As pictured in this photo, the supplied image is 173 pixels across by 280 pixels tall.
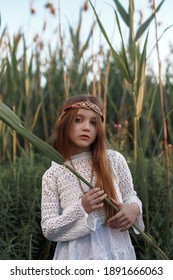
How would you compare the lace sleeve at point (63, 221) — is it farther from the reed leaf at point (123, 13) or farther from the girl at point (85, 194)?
the reed leaf at point (123, 13)

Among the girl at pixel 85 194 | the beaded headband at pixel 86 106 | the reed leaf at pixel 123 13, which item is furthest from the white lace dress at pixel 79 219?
the reed leaf at pixel 123 13

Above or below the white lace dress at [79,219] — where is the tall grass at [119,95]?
above

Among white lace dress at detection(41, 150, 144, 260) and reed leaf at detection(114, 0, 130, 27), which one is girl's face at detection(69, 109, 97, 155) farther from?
reed leaf at detection(114, 0, 130, 27)

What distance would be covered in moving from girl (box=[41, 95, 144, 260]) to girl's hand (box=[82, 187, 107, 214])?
1 cm

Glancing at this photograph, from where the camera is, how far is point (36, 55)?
84.8 inches

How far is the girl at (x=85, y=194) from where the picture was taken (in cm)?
115

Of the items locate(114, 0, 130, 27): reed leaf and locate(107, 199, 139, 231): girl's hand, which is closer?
locate(107, 199, 139, 231): girl's hand

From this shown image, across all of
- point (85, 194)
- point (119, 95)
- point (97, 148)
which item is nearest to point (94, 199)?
point (85, 194)

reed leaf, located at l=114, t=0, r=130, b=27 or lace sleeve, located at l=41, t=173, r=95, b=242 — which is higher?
reed leaf, located at l=114, t=0, r=130, b=27

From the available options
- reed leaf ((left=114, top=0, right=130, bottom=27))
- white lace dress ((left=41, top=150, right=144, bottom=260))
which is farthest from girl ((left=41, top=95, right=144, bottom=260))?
reed leaf ((left=114, top=0, right=130, bottom=27))

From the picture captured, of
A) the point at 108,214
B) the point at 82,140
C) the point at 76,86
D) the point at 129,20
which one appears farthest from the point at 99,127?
the point at 76,86

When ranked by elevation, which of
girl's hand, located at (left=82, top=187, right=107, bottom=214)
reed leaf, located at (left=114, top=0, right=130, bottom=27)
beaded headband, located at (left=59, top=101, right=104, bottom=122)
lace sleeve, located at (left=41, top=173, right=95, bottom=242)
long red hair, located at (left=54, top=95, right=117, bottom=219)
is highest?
reed leaf, located at (left=114, top=0, right=130, bottom=27)

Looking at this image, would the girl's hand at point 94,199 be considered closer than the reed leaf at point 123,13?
Yes

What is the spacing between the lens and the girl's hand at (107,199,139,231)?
1137mm
